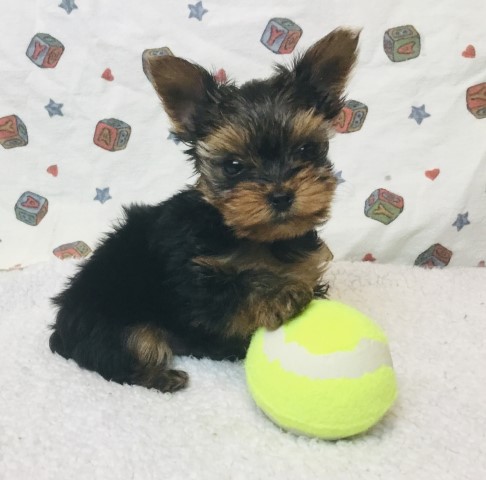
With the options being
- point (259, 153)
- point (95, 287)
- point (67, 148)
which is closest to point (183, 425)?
point (95, 287)

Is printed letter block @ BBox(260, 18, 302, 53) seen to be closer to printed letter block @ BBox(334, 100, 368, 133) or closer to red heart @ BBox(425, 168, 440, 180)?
printed letter block @ BBox(334, 100, 368, 133)

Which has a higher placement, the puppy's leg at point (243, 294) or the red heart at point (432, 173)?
the red heart at point (432, 173)

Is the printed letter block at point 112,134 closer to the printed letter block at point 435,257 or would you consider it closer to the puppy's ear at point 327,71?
the puppy's ear at point 327,71

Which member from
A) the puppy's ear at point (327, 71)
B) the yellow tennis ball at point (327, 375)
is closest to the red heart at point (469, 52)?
the puppy's ear at point (327, 71)

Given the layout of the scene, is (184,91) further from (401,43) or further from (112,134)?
(401,43)

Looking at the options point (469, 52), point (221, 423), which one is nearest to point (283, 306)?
point (221, 423)

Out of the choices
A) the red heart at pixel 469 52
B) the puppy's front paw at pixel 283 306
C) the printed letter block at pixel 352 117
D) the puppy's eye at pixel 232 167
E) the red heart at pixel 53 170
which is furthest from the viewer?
the red heart at pixel 53 170
